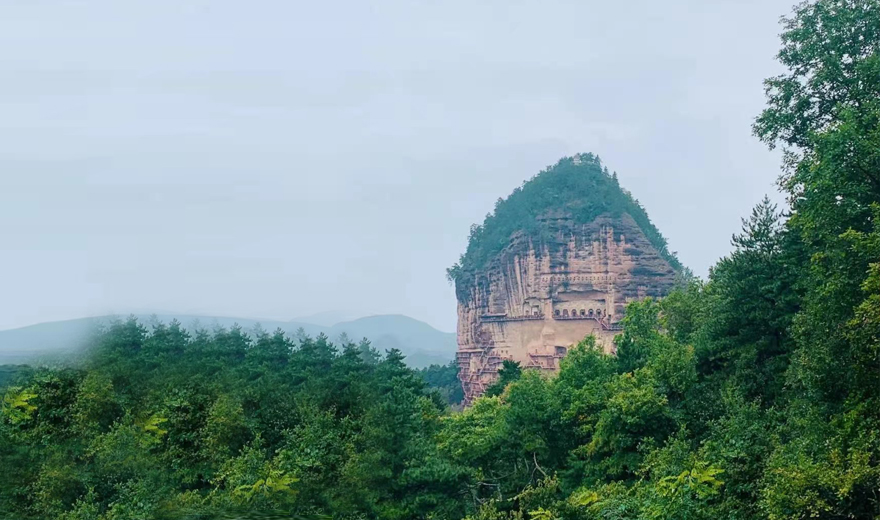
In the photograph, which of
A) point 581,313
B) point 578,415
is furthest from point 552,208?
point 578,415

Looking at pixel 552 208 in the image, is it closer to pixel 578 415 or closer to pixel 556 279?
pixel 556 279

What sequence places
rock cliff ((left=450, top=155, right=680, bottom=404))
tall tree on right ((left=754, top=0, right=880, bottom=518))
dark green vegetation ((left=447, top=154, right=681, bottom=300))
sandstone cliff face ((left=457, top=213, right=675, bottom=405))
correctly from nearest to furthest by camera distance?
tall tree on right ((left=754, top=0, right=880, bottom=518)) → sandstone cliff face ((left=457, top=213, right=675, bottom=405)) → rock cliff ((left=450, top=155, right=680, bottom=404)) → dark green vegetation ((left=447, top=154, right=681, bottom=300))

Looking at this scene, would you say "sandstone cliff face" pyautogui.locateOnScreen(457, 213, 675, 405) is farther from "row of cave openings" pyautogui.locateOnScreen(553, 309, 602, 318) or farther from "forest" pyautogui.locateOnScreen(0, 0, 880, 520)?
"forest" pyautogui.locateOnScreen(0, 0, 880, 520)

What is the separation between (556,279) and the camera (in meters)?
65.6

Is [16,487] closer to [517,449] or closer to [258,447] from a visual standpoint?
[258,447]

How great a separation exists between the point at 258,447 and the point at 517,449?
9573 millimetres

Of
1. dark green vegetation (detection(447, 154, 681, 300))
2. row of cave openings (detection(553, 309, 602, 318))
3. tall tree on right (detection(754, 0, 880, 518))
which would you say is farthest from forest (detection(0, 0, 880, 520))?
dark green vegetation (detection(447, 154, 681, 300))

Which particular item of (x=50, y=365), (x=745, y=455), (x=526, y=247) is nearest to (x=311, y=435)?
(x=50, y=365)

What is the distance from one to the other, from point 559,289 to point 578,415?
44035 millimetres

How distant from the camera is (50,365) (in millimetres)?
13867

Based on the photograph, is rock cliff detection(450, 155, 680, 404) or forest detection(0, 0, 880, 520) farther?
rock cliff detection(450, 155, 680, 404)

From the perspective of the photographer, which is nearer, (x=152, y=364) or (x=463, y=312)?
(x=152, y=364)

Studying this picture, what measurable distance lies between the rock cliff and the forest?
1640 inches

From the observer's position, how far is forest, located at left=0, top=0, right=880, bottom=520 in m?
12.9
